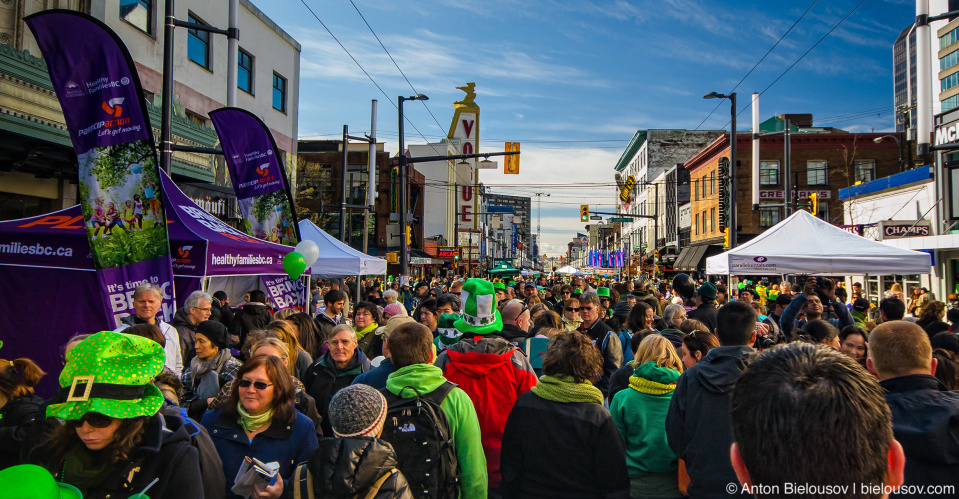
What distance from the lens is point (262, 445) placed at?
135 inches

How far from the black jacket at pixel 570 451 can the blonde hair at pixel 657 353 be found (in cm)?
91

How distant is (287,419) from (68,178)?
14.4 m

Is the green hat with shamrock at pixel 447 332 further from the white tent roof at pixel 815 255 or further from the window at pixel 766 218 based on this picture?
the window at pixel 766 218

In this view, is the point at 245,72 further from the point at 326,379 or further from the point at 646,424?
the point at 646,424

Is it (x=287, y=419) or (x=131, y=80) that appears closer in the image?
(x=287, y=419)

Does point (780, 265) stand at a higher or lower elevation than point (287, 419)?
higher

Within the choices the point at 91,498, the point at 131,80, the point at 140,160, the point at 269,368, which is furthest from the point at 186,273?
the point at 91,498

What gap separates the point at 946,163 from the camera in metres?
19.6

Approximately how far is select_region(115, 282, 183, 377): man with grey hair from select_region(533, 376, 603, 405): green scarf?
4291 mm

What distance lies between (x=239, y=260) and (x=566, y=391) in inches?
270

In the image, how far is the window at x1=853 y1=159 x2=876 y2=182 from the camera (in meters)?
41.9

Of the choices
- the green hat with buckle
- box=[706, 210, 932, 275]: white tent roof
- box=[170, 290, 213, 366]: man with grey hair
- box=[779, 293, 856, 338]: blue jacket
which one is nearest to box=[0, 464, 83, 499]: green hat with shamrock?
the green hat with buckle

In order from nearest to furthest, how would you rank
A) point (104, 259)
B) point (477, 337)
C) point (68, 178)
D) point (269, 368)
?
point (269, 368) → point (477, 337) → point (104, 259) → point (68, 178)

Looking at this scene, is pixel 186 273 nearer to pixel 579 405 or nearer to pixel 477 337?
pixel 477 337
